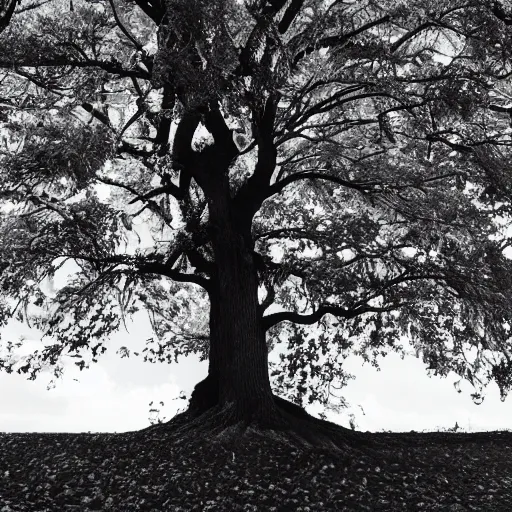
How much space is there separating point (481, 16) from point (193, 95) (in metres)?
4.24

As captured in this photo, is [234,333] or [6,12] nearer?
[6,12]

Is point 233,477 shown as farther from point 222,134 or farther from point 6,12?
point 6,12

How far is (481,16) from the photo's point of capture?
8.90 metres

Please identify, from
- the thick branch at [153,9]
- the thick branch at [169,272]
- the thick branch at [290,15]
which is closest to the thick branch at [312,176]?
the thick branch at [169,272]

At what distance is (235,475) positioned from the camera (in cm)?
812

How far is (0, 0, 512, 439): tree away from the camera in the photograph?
9242 millimetres

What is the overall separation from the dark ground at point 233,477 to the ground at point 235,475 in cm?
1

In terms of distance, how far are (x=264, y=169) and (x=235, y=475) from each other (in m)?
5.70

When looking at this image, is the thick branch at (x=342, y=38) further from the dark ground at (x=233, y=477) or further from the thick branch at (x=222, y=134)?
the dark ground at (x=233, y=477)

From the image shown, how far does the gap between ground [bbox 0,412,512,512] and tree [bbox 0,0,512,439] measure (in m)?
1.29

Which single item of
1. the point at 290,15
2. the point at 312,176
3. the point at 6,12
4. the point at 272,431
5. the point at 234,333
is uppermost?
the point at 290,15

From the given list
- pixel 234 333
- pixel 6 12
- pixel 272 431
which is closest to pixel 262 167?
pixel 234 333

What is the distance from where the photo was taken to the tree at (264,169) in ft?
30.3

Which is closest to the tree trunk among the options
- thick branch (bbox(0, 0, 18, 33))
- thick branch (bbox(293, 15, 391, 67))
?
thick branch (bbox(293, 15, 391, 67))
